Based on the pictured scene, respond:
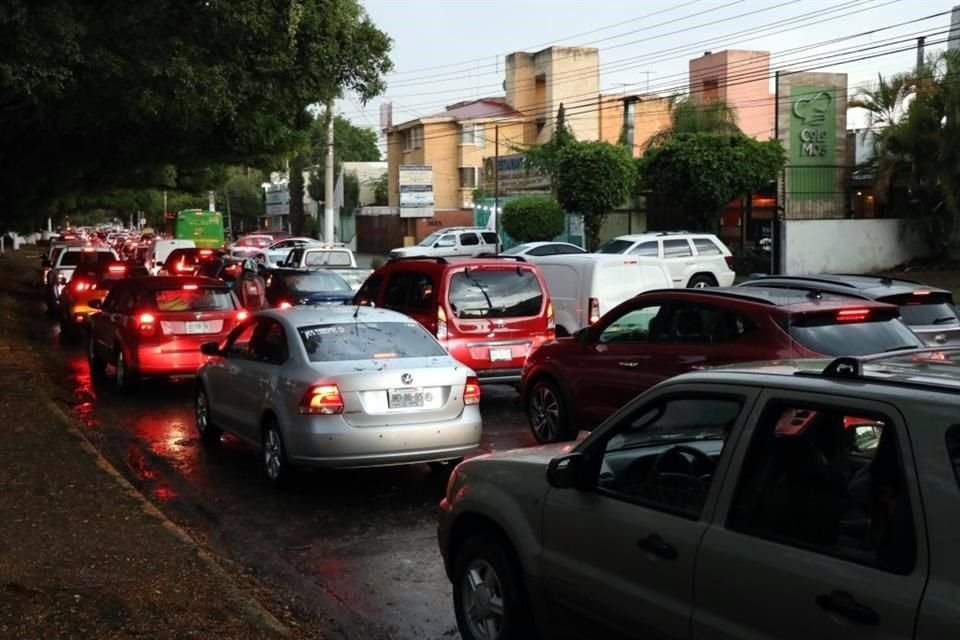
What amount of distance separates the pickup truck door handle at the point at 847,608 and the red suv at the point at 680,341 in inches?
188

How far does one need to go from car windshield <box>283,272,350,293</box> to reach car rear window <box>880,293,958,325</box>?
36.9ft

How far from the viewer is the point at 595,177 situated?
35.4 m

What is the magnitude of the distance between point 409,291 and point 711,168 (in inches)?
862

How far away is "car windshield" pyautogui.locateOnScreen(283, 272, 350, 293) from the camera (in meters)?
19.6

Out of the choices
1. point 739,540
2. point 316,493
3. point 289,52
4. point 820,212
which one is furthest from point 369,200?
point 739,540

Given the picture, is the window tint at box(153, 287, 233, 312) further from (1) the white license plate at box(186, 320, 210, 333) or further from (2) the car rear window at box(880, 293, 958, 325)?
(2) the car rear window at box(880, 293, 958, 325)

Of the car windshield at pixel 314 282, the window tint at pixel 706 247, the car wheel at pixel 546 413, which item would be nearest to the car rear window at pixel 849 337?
the car wheel at pixel 546 413

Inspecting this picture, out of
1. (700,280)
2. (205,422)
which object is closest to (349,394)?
(205,422)

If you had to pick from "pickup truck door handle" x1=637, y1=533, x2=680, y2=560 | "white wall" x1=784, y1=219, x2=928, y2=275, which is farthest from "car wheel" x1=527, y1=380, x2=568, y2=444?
"white wall" x1=784, y1=219, x2=928, y2=275

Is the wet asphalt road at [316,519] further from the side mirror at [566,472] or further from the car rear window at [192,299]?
the car rear window at [192,299]

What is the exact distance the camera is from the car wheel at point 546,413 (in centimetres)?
1038

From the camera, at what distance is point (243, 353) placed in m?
9.96

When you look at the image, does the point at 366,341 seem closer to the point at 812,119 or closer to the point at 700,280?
the point at 700,280

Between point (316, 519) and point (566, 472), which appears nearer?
point (566, 472)
